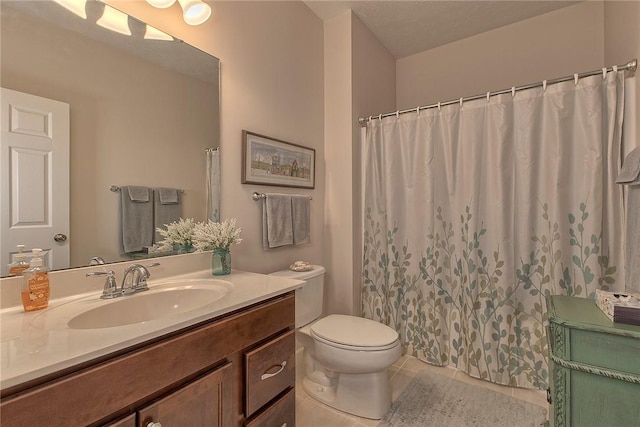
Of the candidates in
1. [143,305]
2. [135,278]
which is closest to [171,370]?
[143,305]

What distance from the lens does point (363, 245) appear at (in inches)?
89.8

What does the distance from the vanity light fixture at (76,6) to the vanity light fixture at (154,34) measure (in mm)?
210

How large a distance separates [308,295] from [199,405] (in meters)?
0.96

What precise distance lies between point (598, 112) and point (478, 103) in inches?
23.1

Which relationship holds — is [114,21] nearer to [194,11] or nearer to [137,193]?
[194,11]

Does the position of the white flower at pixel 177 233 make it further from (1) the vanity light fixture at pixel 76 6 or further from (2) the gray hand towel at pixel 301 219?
(1) the vanity light fixture at pixel 76 6

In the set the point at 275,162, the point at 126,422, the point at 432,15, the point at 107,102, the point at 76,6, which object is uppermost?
the point at 432,15

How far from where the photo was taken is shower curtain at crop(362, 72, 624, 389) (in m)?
1.55

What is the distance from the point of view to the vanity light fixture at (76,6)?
1041 millimetres

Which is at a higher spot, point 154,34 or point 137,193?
point 154,34

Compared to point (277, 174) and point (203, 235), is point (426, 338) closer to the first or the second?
point (277, 174)

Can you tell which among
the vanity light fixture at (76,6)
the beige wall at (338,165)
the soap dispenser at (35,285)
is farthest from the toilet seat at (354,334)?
the vanity light fixture at (76,6)

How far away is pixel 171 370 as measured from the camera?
0.79 meters

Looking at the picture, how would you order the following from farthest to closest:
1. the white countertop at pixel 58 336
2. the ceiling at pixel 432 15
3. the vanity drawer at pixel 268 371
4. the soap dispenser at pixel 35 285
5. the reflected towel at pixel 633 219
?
1. the ceiling at pixel 432 15
2. the reflected towel at pixel 633 219
3. the vanity drawer at pixel 268 371
4. the soap dispenser at pixel 35 285
5. the white countertop at pixel 58 336
